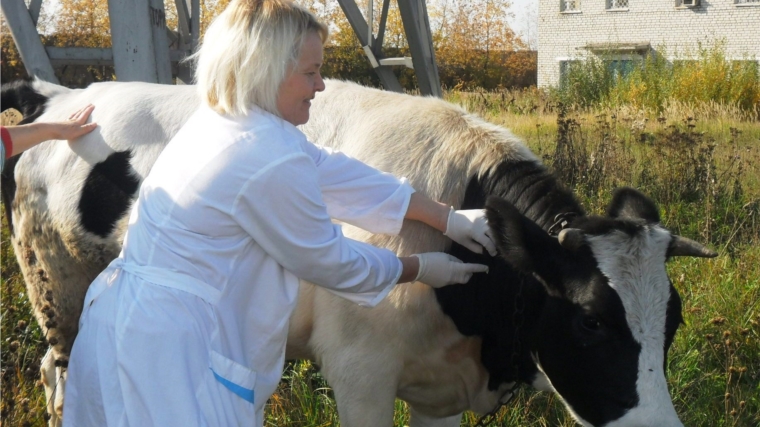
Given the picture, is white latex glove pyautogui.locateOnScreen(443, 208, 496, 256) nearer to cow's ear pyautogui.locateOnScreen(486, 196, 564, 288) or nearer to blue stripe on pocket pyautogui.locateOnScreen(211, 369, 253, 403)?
cow's ear pyautogui.locateOnScreen(486, 196, 564, 288)

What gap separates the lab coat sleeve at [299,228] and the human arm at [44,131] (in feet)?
4.81

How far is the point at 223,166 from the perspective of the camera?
235 centimetres

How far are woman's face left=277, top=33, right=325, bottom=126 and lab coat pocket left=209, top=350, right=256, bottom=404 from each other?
778mm

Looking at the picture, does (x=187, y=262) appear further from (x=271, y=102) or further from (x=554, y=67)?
(x=554, y=67)

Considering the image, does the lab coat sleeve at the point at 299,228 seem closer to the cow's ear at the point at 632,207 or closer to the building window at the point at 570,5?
the cow's ear at the point at 632,207

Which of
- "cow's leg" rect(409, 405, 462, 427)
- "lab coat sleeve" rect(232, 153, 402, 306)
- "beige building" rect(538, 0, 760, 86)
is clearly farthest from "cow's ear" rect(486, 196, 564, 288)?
"beige building" rect(538, 0, 760, 86)

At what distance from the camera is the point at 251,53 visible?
235 cm

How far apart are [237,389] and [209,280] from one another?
0.34 metres

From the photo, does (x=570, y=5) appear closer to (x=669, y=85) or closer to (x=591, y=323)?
(x=669, y=85)

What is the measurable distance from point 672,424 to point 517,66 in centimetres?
3790

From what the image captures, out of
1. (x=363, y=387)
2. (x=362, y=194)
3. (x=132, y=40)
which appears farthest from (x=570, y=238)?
(x=132, y=40)

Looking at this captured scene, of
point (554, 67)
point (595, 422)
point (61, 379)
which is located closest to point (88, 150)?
point (61, 379)

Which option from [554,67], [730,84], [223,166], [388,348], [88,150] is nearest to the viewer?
[223,166]

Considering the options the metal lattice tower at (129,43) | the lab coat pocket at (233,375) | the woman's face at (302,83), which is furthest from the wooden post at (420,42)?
the lab coat pocket at (233,375)
